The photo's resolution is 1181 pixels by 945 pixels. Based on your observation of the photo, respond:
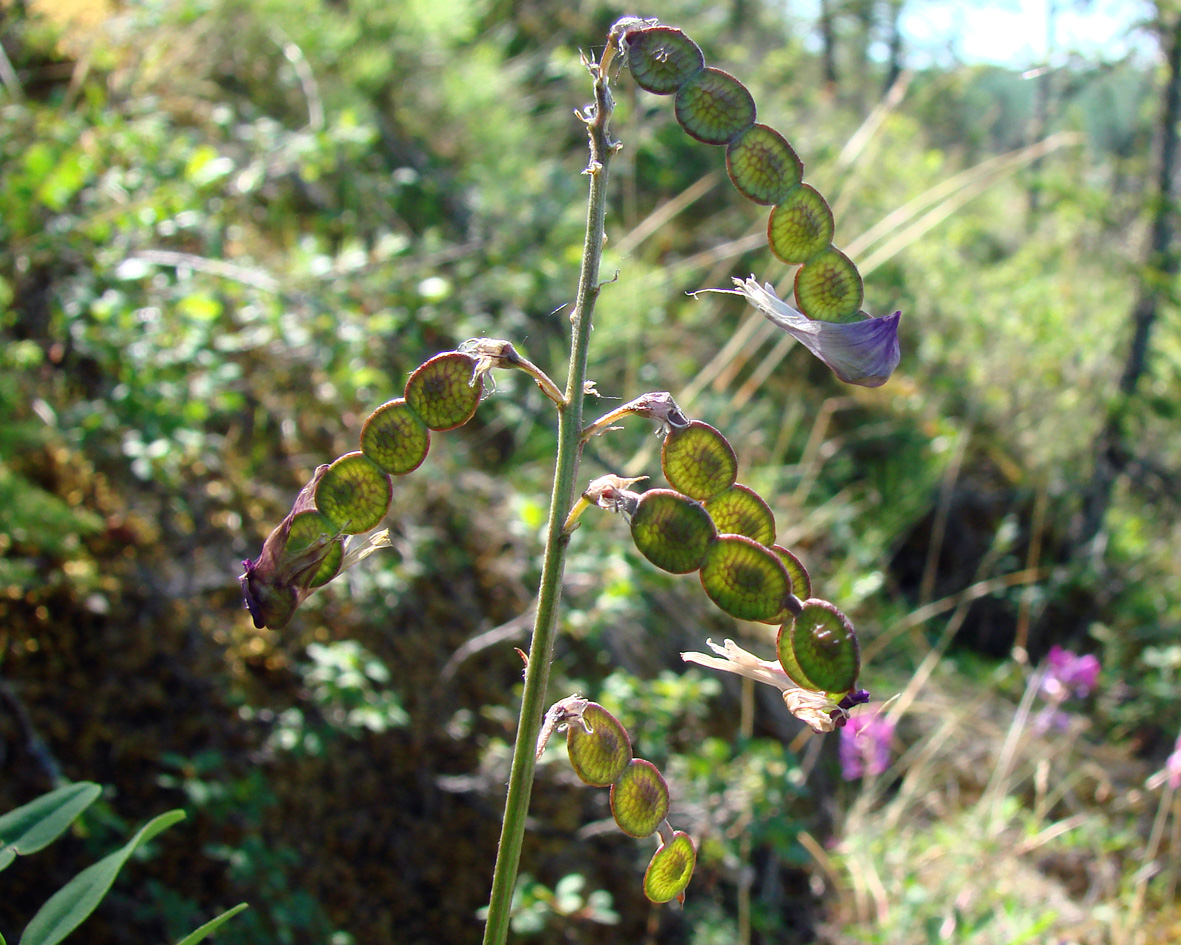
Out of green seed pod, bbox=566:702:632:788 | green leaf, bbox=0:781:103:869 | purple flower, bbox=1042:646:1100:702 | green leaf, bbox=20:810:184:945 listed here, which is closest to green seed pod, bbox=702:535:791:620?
green seed pod, bbox=566:702:632:788

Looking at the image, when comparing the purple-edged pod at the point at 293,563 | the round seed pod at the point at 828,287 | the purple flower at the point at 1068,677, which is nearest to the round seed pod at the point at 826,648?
the round seed pod at the point at 828,287

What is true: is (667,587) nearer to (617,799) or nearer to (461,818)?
(461,818)

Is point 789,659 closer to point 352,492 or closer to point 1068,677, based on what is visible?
point 352,492

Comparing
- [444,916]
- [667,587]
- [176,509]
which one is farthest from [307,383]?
[444,916]

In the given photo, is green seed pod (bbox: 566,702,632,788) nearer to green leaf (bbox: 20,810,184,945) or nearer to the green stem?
the green stem

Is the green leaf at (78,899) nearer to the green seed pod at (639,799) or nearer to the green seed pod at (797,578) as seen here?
the green seed pod at (639,799)

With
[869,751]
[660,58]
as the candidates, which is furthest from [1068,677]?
[660,58]

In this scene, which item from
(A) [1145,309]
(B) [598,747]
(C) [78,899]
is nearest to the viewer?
(B) [598,747]
